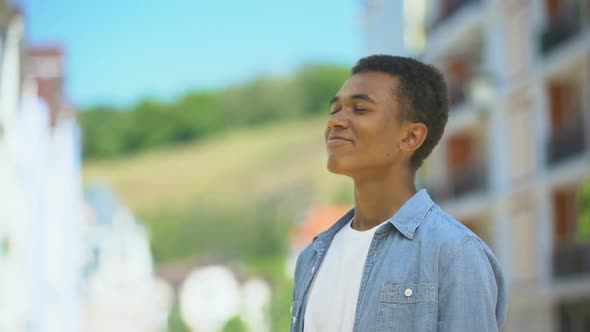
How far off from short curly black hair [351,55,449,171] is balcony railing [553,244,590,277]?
21.3 metres

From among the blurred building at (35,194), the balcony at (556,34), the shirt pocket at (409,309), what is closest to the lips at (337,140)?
the shirt pocket at (409,309)

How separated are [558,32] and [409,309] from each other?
22438mm

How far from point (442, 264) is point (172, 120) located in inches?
5790

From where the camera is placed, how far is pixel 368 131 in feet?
10.6

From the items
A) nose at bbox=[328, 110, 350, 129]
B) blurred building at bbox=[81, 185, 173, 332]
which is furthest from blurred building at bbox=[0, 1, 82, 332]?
blurred building at bbox=[81, 185, 173, 332]

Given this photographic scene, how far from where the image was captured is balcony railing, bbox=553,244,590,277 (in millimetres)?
23938

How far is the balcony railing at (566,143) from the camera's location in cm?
2388

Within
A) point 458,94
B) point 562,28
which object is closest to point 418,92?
point 562,28

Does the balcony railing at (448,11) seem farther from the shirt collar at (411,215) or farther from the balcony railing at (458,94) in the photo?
the shirt collar at (411,215)

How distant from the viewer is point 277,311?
8512 centimetres

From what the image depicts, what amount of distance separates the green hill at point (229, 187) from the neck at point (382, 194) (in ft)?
352

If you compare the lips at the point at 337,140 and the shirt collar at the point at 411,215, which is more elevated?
the lips at the point at 337,140

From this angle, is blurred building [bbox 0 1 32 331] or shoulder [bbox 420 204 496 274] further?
blurred building [bbox 0 1 32 331]

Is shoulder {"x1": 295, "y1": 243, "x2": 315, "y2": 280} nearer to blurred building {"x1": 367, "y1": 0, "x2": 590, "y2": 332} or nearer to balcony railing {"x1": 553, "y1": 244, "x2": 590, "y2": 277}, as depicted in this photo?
blurred building {"x1": 367, "y1": 0, "x2": 590, "y2": 332}
